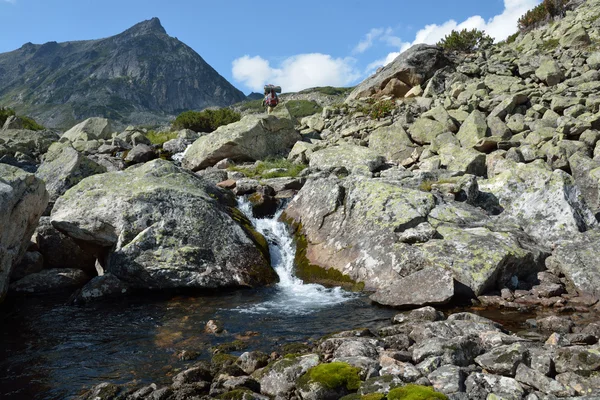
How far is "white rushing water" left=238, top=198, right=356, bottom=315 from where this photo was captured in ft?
49.4

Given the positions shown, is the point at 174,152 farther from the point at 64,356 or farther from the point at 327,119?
the point at 64,356

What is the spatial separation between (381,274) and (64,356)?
1065 centimetres

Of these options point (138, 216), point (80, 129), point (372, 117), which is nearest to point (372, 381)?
point (138, 216)

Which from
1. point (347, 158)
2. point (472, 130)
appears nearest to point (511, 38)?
point (472, 130)

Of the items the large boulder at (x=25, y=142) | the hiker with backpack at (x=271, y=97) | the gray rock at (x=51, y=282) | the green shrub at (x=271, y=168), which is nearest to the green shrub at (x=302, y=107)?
the hiker with backpack at (x=271, y=97)

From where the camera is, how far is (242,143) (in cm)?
3322

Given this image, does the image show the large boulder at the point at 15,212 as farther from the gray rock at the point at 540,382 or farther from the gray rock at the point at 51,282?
the gray rock at the point at 540,382

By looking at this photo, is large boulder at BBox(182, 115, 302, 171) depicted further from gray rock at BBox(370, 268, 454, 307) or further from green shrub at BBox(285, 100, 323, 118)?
green shrub at BBox(285, 100, 323, 118)

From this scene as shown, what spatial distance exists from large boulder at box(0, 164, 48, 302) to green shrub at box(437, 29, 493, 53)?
4781cm

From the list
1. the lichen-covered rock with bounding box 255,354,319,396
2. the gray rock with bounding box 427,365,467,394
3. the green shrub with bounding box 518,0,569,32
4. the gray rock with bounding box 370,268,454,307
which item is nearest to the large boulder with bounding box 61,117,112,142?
the gray rock with bounding box 370,268,454,307

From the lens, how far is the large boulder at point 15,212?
48.0 feet

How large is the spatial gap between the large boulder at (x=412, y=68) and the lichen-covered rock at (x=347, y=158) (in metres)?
17.1

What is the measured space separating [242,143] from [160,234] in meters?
16.5

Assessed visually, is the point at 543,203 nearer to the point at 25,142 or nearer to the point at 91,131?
the point at 25,142
